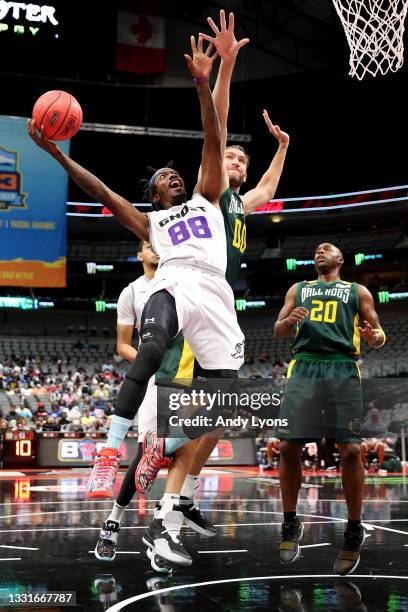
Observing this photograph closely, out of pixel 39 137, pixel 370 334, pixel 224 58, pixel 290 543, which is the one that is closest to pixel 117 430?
pixel 290 543

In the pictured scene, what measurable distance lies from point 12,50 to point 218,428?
30492 millimetres

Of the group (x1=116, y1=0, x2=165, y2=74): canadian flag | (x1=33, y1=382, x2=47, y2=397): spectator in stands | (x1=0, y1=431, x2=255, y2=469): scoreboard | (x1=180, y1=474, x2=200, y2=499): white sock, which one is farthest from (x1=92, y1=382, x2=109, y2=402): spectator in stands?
(x1=180, y1=474, x2=200, y2=499): white sock

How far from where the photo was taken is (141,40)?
3338 cm

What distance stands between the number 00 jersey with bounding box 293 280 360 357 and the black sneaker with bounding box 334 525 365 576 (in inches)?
49.9

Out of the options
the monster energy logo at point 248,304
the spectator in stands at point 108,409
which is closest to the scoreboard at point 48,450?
the spectator in stands at point 108,409

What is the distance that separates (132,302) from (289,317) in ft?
6.00

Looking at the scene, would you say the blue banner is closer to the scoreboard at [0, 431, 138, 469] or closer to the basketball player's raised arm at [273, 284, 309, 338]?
the scoreboard at [0, 431, 138, 469]

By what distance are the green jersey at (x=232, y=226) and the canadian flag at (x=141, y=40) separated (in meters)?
29.7

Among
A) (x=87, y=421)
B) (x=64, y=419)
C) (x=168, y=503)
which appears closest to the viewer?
(x=168, y=503)

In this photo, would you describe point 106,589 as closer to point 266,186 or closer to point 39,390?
point 266,186

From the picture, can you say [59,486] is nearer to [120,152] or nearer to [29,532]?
[29,532]

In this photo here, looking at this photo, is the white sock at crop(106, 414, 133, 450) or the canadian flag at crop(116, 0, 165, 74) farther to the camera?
the canadian flag at crop(116, 0, 165, 74)

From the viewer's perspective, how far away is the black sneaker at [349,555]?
4.45 meters

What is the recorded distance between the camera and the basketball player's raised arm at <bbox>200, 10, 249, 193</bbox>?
477 cm
